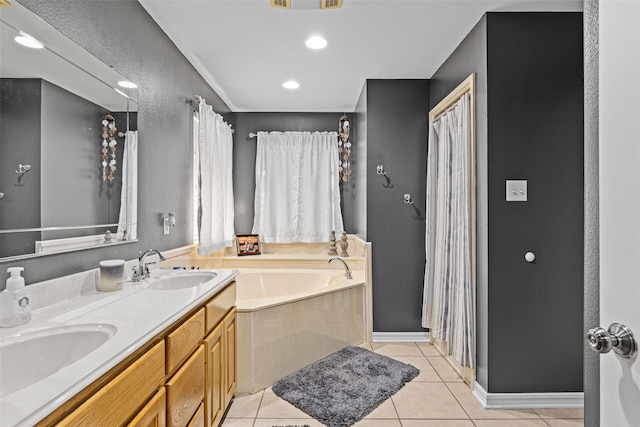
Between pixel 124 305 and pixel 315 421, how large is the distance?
4.27 feet

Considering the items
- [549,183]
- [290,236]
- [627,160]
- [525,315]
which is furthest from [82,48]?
[290,236]

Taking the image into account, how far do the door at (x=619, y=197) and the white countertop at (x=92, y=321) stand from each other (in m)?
1.09

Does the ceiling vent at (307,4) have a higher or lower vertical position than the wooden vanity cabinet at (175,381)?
higher

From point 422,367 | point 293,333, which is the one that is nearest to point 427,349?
point 422,367

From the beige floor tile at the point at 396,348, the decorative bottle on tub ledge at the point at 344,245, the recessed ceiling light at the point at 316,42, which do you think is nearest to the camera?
the recessed ceiling light at the point at 316,42

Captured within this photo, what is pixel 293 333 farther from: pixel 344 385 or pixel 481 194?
pixel 481 194

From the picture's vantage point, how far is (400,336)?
349 centimetres

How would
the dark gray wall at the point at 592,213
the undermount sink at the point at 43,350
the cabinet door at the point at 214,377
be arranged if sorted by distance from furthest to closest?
the cabinet door at the point at 214,377 → the undermount sink at the point at 43,350 → the dark gray wall at the point at 592,213

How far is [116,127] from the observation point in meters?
1.93

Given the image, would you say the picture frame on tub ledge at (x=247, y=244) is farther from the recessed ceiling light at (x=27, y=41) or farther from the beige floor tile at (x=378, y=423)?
the recessed ceiling light at (x=27, y=41)

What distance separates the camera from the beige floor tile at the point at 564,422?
2.15 metres

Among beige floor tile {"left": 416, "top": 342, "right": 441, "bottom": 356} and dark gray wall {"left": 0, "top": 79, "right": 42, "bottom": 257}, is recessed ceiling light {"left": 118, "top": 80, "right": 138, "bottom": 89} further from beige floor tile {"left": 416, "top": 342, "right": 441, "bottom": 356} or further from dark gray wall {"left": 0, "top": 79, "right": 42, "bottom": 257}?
beige floor tile {"left": 416, "top": 342, "right": 441, "bottom": 356}

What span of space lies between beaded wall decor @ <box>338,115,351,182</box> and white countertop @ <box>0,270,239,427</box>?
8.01 ft

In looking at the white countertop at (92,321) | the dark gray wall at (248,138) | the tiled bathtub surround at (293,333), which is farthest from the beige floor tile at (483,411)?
the dark gray wall at (248,138)
